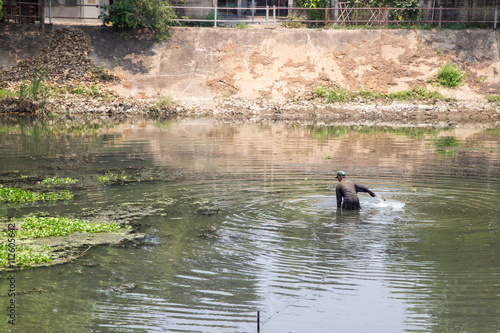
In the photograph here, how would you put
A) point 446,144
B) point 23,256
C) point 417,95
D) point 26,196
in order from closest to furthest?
point 23,256, point 26,196, point 446,144, point 417,95

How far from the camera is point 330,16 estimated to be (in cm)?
4878

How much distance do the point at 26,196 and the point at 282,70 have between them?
1201 inches

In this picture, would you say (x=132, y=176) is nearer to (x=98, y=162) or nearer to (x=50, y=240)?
(x=98, y=162)

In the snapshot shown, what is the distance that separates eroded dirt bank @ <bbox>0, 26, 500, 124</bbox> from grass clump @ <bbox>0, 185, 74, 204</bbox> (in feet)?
78.1

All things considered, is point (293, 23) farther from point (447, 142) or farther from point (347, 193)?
point (347, 193)

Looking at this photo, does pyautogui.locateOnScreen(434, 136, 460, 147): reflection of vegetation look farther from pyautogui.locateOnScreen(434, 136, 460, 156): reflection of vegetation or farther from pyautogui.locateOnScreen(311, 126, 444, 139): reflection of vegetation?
pyautogui.locateOnScreen(311, 126, 444, 139): reflection of vegetation

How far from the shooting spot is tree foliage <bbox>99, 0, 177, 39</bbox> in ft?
144

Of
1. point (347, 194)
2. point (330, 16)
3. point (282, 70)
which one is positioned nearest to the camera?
point (347, 194)

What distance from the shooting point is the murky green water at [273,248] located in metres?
8.14

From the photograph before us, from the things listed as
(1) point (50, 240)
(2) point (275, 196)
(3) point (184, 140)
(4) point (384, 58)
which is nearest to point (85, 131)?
(3) point (184, 140)

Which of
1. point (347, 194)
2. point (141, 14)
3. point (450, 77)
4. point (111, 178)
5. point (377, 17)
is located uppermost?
point (377, 17)

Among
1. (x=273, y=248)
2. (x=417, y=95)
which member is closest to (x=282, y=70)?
(x=417, y=95)

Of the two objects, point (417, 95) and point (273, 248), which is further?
point (417, 95)

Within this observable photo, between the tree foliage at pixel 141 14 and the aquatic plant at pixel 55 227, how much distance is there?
34.3 meters
